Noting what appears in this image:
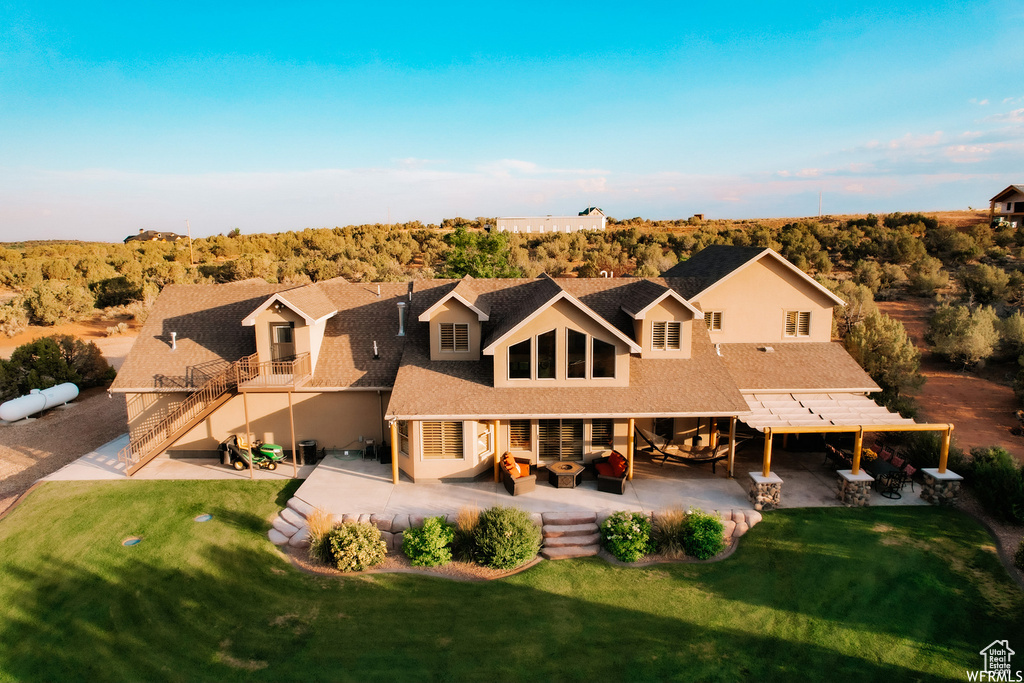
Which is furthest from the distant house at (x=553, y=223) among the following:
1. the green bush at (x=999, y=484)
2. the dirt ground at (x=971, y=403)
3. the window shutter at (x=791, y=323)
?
the green bush at (x=999, y=484)

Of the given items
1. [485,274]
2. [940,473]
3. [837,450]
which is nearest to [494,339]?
[837,450]

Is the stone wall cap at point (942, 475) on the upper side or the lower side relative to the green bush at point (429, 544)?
upper

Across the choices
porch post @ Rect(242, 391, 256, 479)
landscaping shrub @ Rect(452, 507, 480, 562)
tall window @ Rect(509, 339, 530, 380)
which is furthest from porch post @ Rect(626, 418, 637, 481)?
porch post @ Rect(242, 391, 256, 479)

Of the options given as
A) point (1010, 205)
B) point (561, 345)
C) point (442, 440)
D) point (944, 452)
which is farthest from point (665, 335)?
point (1010, 205)

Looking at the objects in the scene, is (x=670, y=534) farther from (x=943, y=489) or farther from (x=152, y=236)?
(x=152, y=236)

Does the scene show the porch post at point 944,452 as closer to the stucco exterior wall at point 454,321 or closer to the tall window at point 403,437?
the stucco exterior wall at point 454,321

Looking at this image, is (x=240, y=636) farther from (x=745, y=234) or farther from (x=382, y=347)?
(x=745, y=234)
